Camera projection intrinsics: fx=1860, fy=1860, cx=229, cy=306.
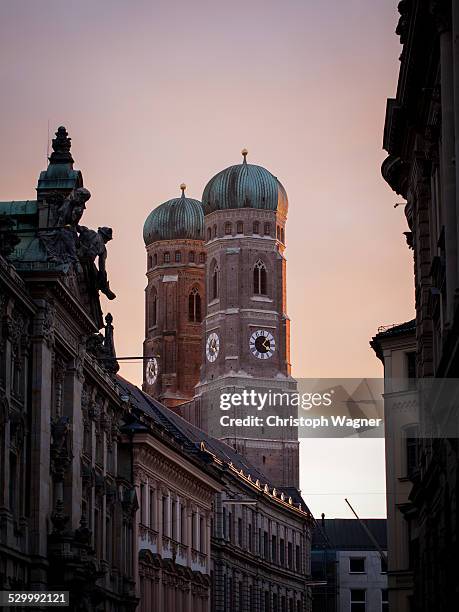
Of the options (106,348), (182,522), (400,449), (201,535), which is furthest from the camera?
(201,535)

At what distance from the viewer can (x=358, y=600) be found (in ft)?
590

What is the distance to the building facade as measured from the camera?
41375 mm

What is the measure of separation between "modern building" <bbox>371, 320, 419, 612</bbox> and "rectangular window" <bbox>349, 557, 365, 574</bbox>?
107195mm

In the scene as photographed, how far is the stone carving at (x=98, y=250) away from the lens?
6350 centimetres

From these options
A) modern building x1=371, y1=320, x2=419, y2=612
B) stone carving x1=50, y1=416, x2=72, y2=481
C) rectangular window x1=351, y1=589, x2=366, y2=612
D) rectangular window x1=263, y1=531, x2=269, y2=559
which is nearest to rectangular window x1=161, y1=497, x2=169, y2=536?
modern building x1=371, y1=320, x2=419, y2=612

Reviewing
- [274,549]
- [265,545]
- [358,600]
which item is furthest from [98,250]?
[358,600]

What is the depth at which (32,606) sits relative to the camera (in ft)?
183

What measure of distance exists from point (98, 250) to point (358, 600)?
12051 centimetres

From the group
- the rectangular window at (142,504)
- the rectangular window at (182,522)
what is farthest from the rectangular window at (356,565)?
the rectangular window at (142,504)

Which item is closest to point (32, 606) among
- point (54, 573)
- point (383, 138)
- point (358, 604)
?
point (54, 573)

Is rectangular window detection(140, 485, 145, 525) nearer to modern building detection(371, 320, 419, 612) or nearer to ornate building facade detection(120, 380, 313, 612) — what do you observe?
ornate building facade detection(120, 380, 313, 612)

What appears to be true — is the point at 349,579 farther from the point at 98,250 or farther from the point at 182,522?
the point at 98,250

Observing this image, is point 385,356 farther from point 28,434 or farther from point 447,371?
point 447,371

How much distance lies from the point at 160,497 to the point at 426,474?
120ft
